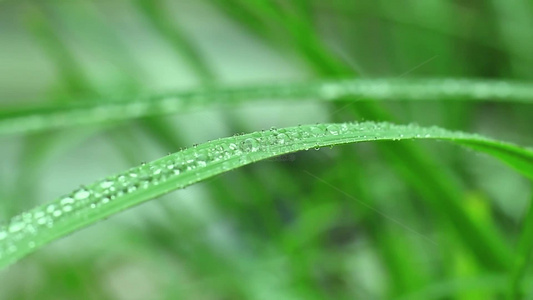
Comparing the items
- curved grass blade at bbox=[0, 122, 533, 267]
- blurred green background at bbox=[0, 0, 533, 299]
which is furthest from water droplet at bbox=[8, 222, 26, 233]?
blurred green background at bbox=[0, 0, 533, 299]

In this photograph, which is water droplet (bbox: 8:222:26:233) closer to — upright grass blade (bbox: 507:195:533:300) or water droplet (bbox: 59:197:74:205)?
water droplet (bbox: 59:197:74:205)

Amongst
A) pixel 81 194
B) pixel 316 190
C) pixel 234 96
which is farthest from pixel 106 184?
pixel 316 190

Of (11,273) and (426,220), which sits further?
(11,273)

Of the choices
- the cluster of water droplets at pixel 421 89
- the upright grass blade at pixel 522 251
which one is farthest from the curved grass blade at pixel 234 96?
the upright grass blade at pixel 522 251

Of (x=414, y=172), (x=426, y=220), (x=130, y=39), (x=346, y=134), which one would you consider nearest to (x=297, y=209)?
(x=426, y=220)

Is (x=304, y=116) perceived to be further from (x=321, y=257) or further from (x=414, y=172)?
(x=414, y=172)
